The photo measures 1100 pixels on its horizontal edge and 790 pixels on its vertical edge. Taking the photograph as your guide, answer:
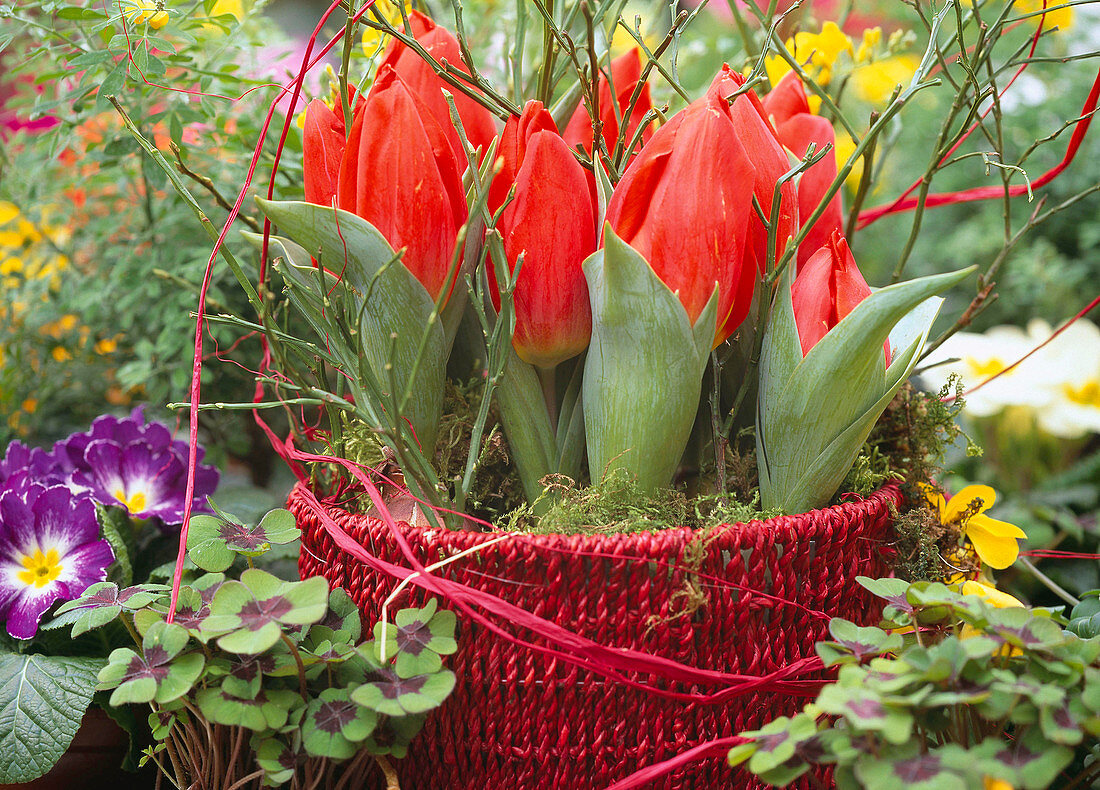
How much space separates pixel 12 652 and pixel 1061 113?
1.14 metres

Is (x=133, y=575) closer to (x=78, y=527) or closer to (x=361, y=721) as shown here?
(x=78, y=527)

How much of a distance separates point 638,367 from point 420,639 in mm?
154

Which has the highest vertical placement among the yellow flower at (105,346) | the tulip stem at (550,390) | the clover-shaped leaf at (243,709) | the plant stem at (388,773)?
the yellow flower at (105,346)

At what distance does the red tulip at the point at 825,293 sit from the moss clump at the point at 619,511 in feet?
0.28

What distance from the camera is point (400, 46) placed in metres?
0.43

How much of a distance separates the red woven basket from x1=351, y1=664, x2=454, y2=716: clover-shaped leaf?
0.11 feet

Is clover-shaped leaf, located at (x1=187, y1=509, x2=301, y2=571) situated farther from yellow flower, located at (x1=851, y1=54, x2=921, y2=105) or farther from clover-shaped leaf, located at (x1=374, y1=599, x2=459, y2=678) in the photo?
yellow flower, located at (x1=851, y1=54, x2=921, y2=105)

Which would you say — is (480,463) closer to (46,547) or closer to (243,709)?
(243,709)

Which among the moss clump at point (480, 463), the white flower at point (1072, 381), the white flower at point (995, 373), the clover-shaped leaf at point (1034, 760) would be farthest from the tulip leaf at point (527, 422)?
the white flower at point (1072, 381)

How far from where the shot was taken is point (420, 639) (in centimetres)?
34

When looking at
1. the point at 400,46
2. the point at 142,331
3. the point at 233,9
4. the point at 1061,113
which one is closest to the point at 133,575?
the point at 142,331

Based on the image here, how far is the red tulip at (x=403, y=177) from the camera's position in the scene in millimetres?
365

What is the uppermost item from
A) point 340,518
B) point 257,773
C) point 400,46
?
point 400,46

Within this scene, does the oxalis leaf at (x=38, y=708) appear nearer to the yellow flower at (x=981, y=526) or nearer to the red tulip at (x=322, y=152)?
the red tulip at (x=322, y=152)
